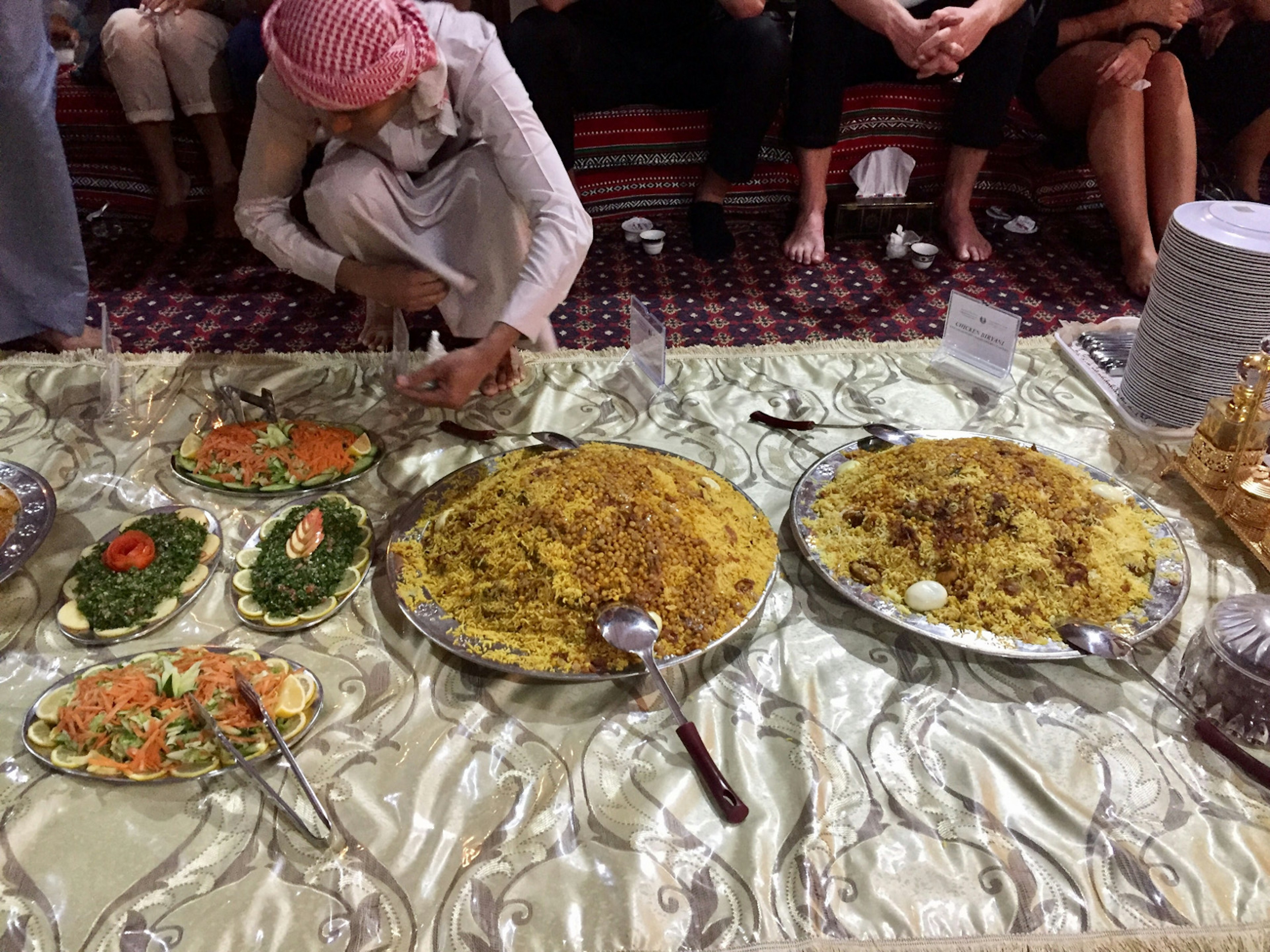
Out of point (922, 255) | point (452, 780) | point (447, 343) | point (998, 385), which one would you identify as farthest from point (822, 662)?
point (922, 255)

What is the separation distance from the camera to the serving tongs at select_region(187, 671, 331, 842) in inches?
39.7

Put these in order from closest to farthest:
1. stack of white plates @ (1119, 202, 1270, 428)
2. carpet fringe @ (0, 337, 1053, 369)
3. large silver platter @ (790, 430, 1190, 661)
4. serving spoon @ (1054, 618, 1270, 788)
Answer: serving spoon @ (1054, 618, 1270, 788) → large silver platter @ (790, 430, 1190, 661) → stack of white plates @ (1119, 202, 1270, 428) → carpet fringe @ (0, 337, 1053, 369)

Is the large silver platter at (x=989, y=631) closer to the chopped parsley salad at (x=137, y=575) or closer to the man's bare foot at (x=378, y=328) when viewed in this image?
the chopped parsley salad at (x=137, y=575)

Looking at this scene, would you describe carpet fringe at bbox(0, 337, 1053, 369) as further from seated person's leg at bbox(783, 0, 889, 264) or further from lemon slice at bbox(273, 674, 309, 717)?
lemon slice at bbox(273, 674, 309, 717)

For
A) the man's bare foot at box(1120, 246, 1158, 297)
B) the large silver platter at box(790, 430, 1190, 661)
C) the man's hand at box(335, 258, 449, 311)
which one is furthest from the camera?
the man's bare foot at box(1120, 246, 1158, 297)

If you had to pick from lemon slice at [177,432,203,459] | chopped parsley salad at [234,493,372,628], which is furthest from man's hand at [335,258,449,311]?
chopped parsley salad at [234,493,372,628]

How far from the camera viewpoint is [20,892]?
3.14 ft

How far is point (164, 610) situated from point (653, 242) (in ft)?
6.08

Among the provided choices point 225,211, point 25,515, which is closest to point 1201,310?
point 25,515

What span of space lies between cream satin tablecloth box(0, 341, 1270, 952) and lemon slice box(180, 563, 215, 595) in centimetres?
3

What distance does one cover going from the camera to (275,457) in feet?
5.12

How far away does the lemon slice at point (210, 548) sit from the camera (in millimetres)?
1356

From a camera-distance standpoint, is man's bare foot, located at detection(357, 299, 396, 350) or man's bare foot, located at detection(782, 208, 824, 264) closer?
man's bare foot, located at detection(357, 299, 396, 350)

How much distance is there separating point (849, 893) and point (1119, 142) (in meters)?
2.42
